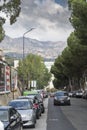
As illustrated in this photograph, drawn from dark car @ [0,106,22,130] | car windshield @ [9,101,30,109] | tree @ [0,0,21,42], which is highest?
tree @ [0,0,21,42]

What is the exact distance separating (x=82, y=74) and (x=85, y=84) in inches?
112

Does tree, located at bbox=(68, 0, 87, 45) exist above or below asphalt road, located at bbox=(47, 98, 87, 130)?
above

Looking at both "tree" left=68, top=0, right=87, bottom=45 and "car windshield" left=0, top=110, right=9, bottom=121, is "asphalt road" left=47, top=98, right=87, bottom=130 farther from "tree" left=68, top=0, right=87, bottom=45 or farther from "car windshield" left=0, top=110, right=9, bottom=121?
"tree" left=68, top=0, right=87, bottom=45

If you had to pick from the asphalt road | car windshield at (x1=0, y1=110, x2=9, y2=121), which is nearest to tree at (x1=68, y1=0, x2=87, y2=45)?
the asphalt road

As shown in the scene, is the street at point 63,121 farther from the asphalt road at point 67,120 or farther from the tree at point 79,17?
the tree at point 79,17

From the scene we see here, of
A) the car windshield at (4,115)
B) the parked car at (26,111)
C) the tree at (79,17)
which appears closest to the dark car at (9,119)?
the car windshield at (4,115)

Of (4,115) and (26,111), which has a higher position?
(26,111)

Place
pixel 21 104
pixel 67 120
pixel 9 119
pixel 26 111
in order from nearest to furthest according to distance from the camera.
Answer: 1. pixel 9 119
2. pixel 26 111
3. pixel 21 104
4. pixel 67 120

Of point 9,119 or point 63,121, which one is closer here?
point 9,119

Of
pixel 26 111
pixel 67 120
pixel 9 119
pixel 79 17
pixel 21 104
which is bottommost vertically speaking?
pixel 9 119

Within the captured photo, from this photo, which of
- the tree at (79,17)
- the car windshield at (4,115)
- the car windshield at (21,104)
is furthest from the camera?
the tree at (79,17)

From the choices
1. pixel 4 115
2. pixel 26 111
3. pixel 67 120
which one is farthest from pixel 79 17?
pixel 4 115

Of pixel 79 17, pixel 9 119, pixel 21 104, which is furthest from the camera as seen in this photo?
pixel 79 17

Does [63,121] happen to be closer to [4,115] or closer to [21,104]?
[21,104]
